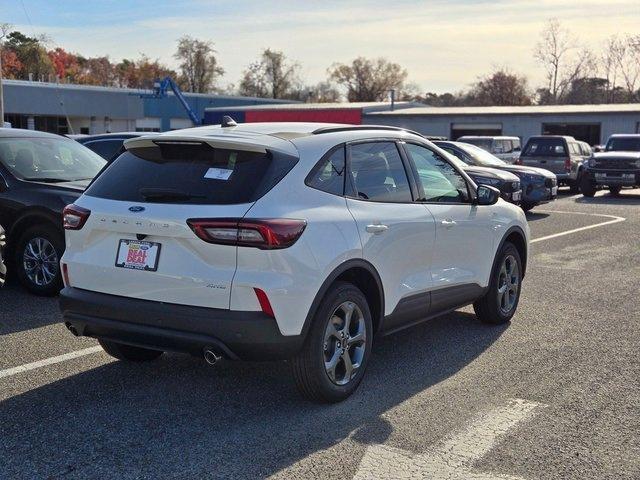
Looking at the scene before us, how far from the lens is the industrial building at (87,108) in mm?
51656

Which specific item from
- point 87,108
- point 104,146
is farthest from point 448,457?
point 87,108

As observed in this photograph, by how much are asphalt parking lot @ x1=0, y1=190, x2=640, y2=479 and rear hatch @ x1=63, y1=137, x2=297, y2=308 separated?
0.80m

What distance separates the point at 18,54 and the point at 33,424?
289 ft

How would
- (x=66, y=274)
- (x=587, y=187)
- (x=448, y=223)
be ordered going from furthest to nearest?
(x=587, y=187) → (x=448, y=223) → (x=66, y=274)

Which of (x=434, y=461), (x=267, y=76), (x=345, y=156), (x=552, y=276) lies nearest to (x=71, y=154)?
(x=345, y=156)

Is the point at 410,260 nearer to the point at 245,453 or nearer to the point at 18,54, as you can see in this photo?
the point at 245,453

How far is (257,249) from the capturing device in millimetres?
4309

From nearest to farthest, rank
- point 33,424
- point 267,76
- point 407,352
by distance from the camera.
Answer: point 33,424 < point 407,352 < point 267,76

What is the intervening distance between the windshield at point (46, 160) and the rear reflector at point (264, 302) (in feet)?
17.2

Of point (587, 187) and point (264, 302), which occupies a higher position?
point (264, 302)

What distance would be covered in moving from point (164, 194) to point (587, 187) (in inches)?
845

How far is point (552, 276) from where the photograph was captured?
9555 millimetres

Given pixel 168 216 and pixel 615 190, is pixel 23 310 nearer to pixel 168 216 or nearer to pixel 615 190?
pixel 168 216

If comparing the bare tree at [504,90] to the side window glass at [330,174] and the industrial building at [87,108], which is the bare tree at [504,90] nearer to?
the industrial building at [87,108]
